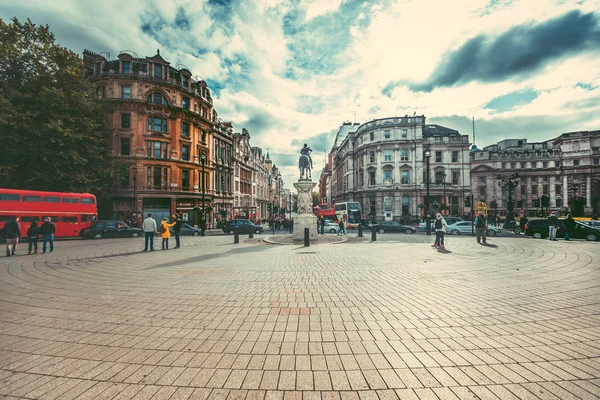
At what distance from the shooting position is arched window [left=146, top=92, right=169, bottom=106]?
100ft

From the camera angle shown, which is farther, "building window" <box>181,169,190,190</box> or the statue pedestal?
"building window" <box>181,169,190,190</box>

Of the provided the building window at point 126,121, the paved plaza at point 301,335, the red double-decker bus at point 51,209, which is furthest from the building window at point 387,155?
the red double-decker bus at point 51,209

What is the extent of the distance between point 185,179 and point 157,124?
7209 mm

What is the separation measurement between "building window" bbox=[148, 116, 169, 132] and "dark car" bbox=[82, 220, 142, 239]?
13843mm

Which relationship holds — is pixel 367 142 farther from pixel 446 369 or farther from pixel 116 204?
pixel 446 369

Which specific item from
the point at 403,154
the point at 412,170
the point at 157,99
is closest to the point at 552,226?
the point at 412,170

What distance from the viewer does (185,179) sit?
33.0 metres

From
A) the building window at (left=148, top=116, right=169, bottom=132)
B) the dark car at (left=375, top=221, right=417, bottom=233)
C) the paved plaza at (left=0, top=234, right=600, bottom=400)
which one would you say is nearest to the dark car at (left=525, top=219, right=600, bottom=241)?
the dark car at (left=375, top=221, right=417, bottom=233)

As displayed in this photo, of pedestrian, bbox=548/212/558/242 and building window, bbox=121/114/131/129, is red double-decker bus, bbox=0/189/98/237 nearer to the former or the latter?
building window, bbox=121/114/131/129

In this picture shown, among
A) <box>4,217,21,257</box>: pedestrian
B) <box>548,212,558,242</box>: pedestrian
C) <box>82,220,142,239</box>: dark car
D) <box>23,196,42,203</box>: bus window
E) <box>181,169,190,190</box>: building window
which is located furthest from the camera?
<box>181,169,190,190</box>: building window

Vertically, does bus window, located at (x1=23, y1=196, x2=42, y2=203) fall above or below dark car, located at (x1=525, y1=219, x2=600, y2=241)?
above

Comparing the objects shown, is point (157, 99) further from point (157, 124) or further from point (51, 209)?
point (51, 209)

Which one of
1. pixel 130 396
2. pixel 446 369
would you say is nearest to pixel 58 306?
pixel 130 396

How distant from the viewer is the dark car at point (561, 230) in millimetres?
16284
